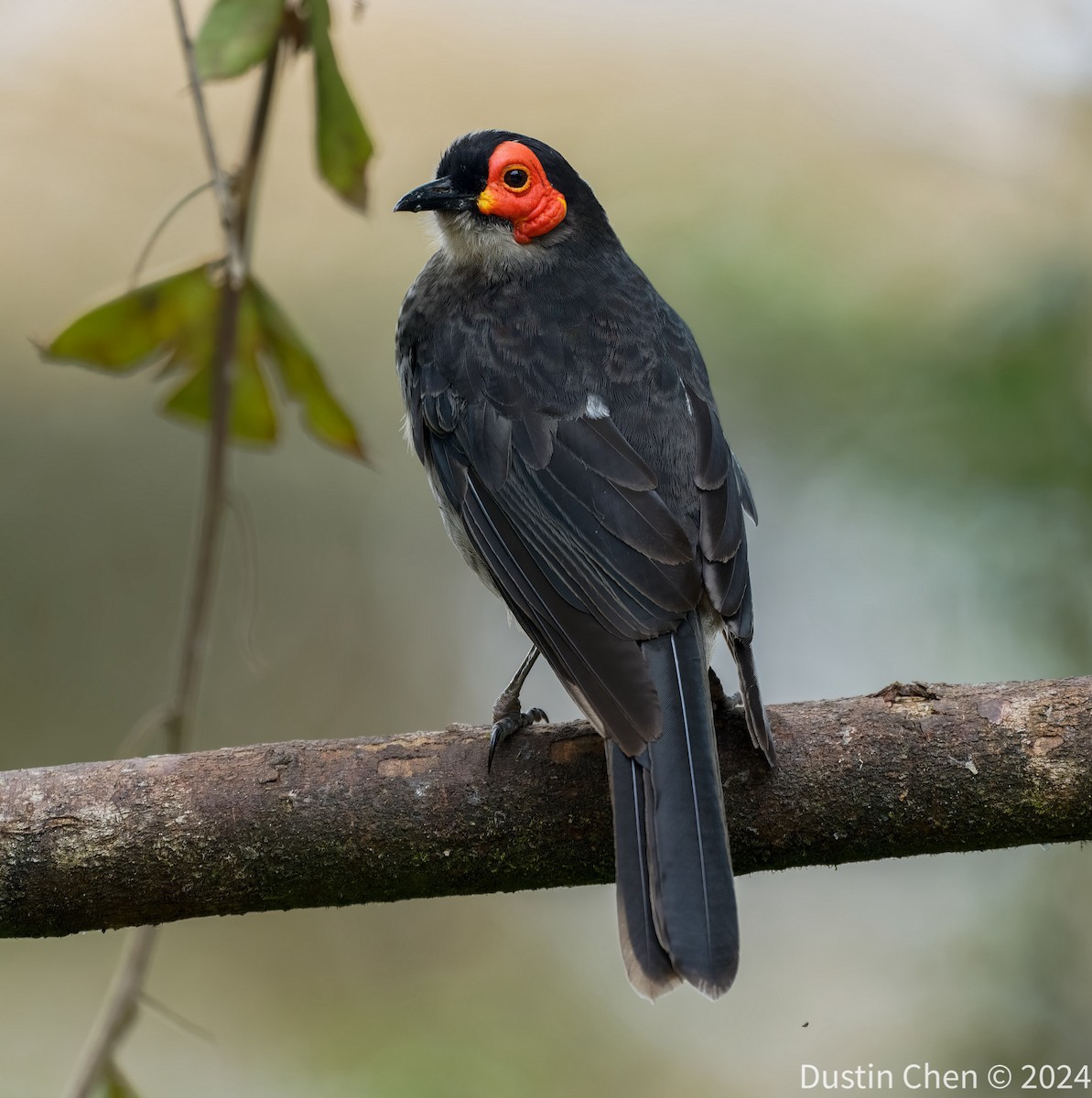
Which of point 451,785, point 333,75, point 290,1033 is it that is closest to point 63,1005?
point 290,1033

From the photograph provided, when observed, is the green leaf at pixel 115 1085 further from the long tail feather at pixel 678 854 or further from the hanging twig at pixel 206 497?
the long tail feather at pixel 678 854

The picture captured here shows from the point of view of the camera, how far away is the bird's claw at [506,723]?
2.99 meters

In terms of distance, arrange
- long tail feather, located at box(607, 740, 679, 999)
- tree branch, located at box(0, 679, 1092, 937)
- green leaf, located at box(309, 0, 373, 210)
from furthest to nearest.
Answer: green leaf, located at box(309, 0, 373, 210) < tree branch, located at box(0, 679, 1092, 937) < long tail feather, located at box(607, 740, 679, 999)

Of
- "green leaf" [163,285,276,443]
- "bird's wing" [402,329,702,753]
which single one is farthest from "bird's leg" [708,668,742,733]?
"green leaf" [163,285,276,443]

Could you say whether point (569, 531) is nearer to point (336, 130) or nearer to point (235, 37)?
point (336, 130)

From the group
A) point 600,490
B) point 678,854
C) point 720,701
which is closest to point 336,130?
point 600,490

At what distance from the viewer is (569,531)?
3.32 metres

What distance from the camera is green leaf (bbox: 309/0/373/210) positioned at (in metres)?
3.24

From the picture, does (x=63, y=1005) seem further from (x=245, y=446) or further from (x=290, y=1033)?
(x=245, y=446)

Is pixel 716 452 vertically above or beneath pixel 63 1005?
above

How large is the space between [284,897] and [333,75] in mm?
1996

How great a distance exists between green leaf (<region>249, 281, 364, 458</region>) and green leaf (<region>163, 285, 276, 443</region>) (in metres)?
0.10

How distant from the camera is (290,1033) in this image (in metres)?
6.26

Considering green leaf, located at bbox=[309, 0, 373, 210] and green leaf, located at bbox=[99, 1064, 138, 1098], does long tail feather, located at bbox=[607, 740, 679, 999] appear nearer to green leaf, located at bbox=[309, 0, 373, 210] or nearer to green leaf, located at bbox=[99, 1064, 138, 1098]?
green leaf, located at bbox=[99, 1064, 138, 1098]
